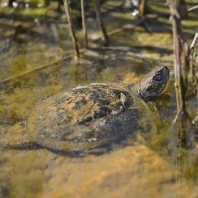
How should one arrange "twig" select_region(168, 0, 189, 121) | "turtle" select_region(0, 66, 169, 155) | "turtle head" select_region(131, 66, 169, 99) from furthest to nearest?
"turtle head" select_region(131, 66, 169, 99) < "turtle" select_region(0, 66, 169, 155) < "twig" select_region(168, 0, 189, 121)

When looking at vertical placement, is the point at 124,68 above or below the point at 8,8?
below

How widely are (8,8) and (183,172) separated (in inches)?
113

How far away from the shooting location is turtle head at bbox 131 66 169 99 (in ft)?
9.95

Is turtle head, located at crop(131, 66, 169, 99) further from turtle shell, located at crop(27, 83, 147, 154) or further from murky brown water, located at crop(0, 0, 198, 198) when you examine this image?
turtle shell, located at crop(27, 83, 147, 154)

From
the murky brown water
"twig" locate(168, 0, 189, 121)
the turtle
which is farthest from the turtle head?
"twig" locate(168, 0, 189, 121)

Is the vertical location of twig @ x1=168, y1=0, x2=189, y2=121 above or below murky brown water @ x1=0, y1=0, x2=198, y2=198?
above

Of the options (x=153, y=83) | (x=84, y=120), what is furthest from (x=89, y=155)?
(x=153, y=83)

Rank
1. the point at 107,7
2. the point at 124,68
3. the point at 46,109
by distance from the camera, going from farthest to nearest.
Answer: the point at 107,7 → the point at 124,68 → the point at 46,109

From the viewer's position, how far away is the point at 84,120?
2574 millimetres

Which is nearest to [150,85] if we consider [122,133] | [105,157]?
[122,133]

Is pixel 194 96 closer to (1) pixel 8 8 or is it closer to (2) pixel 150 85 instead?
(2) pixel 150 85

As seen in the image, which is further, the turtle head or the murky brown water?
the turtle head

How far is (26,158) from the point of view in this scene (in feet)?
8.21

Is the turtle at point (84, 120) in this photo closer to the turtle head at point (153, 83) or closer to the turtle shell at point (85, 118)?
the turtle shell at point (85, 118)
